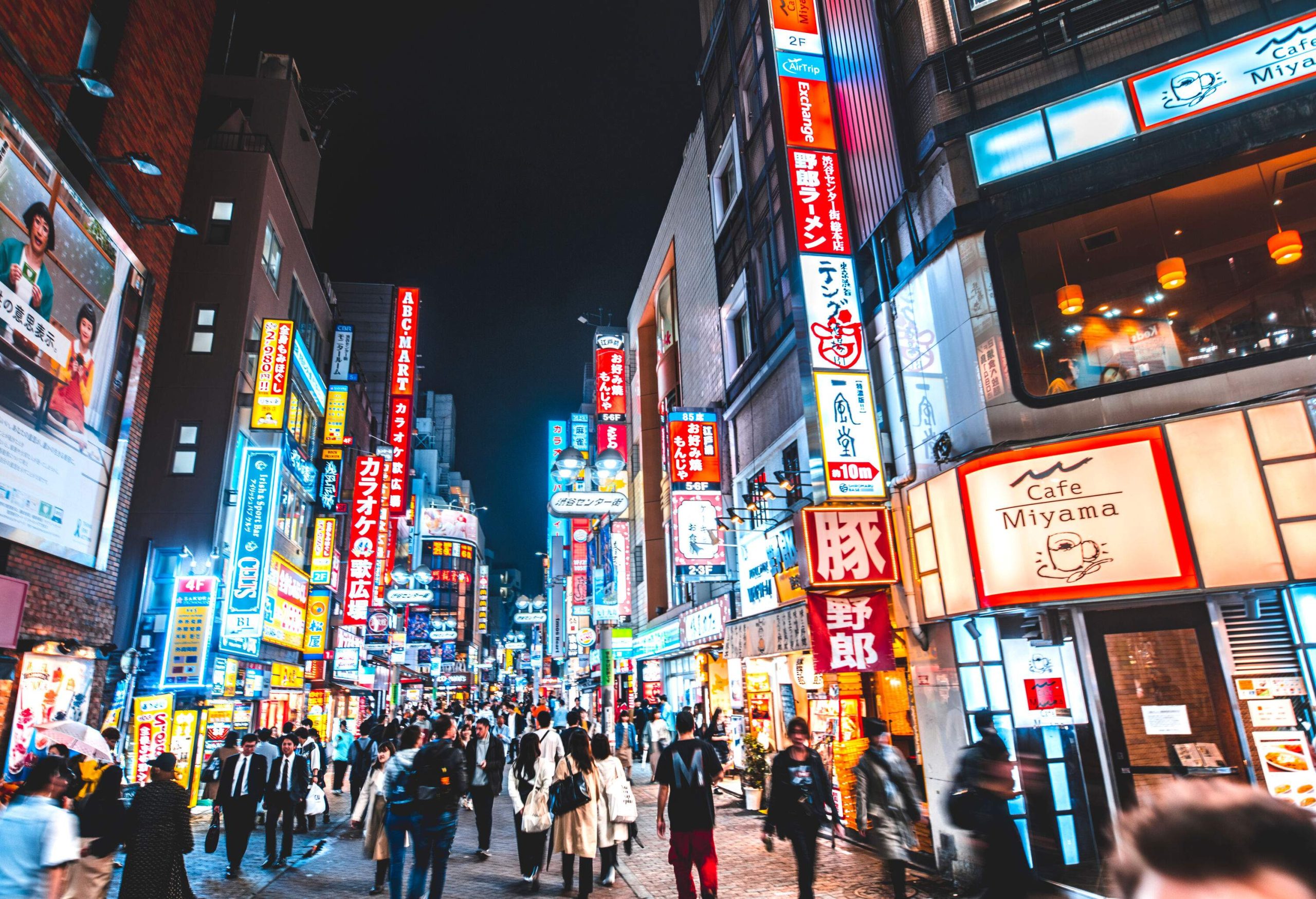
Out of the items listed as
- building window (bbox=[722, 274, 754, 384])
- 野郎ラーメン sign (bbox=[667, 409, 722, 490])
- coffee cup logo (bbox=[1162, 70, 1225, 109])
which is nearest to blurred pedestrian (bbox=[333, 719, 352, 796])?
野郎ラーメン sign (bbox=[667, 409, 722, 490])

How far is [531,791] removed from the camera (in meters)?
10.6

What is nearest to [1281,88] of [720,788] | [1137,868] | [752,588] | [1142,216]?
[1142,216]

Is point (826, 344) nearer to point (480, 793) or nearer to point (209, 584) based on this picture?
point (480, 793)

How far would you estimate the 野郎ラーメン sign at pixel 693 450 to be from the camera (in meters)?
21.2

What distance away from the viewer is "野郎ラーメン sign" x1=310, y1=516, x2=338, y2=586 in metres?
30.1

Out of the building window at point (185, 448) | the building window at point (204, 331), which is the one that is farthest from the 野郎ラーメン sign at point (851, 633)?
the building window at point (204, 331)

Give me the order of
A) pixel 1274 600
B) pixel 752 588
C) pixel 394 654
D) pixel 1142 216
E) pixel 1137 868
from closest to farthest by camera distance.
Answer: pixel 1137 868, pixel 1274 600, pixel 1142 216, pixel 752 588, pixel 394 654

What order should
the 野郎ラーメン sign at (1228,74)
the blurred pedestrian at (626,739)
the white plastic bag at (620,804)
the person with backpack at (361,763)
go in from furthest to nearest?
the blurred pedestrian at (626,739) < the person with backpack at (361,763) < the white plastic bag at (620,804) < the 野郎ラーメン sign at (1228,74)

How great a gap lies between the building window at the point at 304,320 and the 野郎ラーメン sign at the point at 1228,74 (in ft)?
81.3

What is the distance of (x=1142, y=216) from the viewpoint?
32.3 ft

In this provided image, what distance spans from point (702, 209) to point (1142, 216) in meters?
17.3

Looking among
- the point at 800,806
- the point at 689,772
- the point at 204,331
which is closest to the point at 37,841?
the point at 689,772

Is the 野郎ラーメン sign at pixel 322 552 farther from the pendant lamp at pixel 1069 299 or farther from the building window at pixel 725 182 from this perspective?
the pendant lamp at pixel 1069 299

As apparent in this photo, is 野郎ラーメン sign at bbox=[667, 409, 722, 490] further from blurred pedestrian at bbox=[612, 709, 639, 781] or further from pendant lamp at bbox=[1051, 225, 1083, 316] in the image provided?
pendant lamp at bbox=[1051, 225, 1083, 316]
